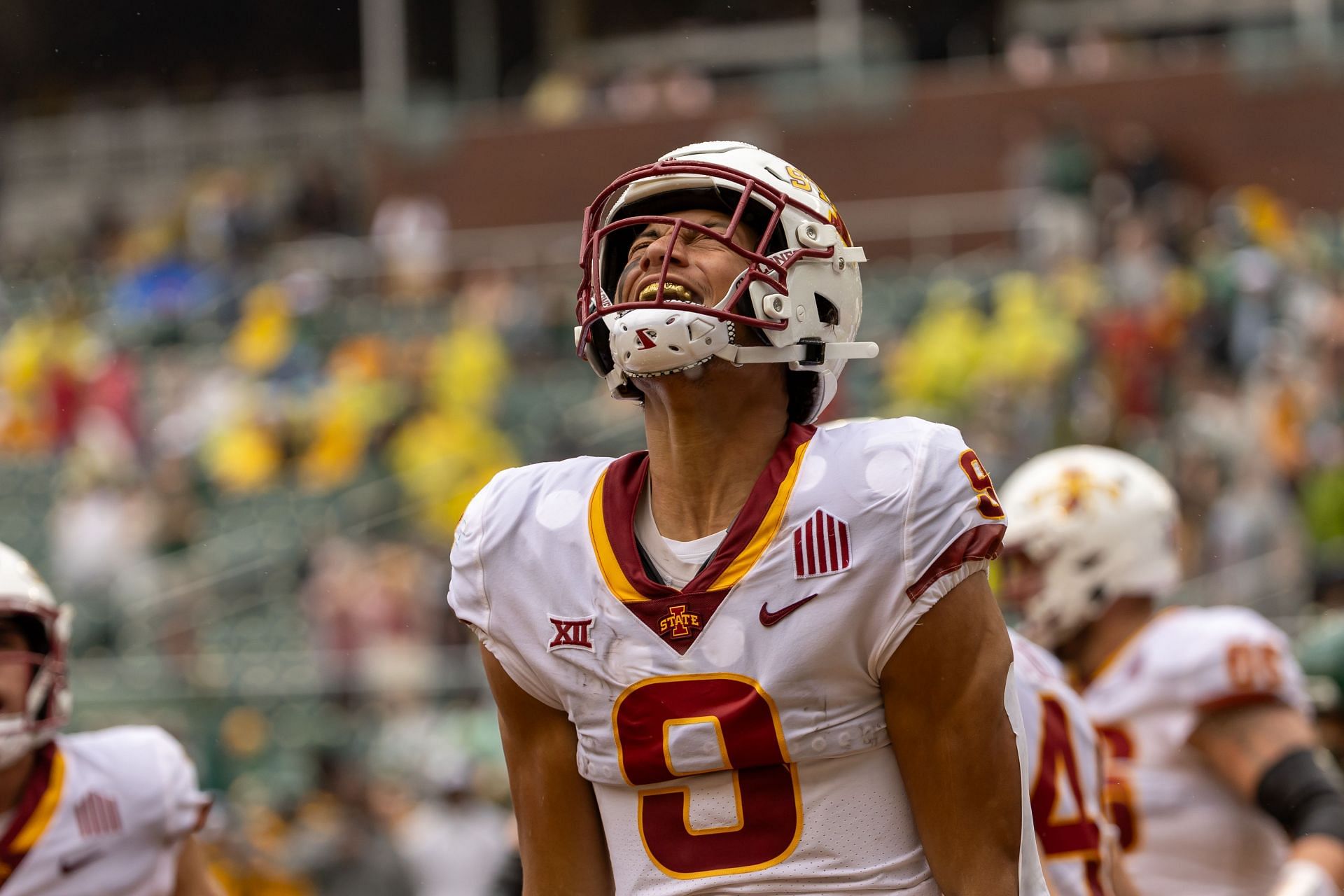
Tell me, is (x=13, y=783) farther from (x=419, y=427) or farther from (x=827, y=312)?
(x=419, y=427)

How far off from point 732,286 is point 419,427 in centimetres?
975

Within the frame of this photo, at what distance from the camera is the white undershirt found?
266 centimetres

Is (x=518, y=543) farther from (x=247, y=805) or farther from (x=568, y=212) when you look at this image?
(x=568, y=212)

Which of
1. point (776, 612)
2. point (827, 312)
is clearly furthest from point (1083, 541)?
point (776, 612)

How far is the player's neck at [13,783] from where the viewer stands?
12.4ft

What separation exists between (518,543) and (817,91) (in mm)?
13722

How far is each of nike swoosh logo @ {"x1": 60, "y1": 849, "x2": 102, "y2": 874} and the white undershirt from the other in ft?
5.40

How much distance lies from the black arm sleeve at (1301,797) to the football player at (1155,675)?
22 mm

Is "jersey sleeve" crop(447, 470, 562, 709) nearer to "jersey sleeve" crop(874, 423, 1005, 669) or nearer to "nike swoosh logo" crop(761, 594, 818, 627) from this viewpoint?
"nike swoosh logo" crop(761, 594, 818, 627)

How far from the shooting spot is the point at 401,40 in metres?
18.2

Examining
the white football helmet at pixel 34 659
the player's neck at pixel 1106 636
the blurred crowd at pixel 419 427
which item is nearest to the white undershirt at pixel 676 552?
the white football helmet at pixel 34 659

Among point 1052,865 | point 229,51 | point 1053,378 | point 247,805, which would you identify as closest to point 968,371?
point 1053,378

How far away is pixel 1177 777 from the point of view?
4.26 meters

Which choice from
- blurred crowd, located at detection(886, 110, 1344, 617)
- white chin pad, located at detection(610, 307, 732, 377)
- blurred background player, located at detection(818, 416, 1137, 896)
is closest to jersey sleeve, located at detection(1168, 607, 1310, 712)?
blurred background player, located at detection(818, 416, 1137, 896)
